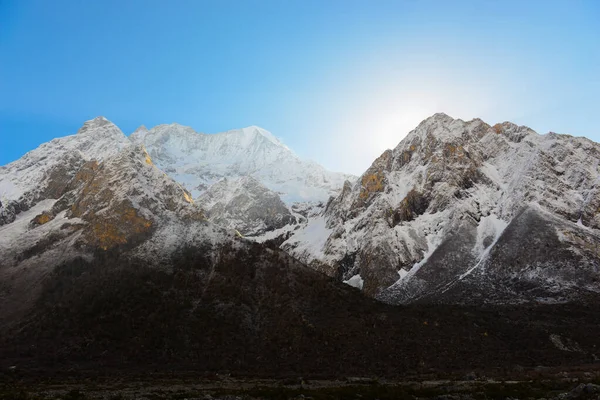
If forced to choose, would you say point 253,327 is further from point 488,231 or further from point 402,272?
point 488,231

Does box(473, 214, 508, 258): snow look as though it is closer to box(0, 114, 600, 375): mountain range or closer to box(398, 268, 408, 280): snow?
box(0, 114, 600, 375): mountain range

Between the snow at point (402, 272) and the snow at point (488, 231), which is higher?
the snow at point (488, 231)

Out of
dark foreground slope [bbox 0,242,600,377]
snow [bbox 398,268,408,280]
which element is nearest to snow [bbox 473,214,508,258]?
snow [bbox 398,268,408,280]

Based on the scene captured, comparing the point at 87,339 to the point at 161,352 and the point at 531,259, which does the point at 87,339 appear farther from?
the point at 531,259

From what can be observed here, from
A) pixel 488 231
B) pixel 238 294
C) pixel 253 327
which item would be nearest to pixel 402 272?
pixel 488 231

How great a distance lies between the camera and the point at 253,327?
10144cm

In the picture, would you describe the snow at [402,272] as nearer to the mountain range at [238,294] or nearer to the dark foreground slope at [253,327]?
the mountain range at [238,294]

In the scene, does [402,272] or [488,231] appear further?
[402,272]

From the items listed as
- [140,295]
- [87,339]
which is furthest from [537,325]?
[87,339]

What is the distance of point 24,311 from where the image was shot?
345ft

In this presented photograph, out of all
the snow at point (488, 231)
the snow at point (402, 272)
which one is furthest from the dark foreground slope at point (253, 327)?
the snow at point (402, 272)

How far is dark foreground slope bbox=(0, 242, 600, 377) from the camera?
8856 cm

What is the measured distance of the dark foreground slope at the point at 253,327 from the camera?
88562 millimetres

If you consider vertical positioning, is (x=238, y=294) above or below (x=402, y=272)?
below
